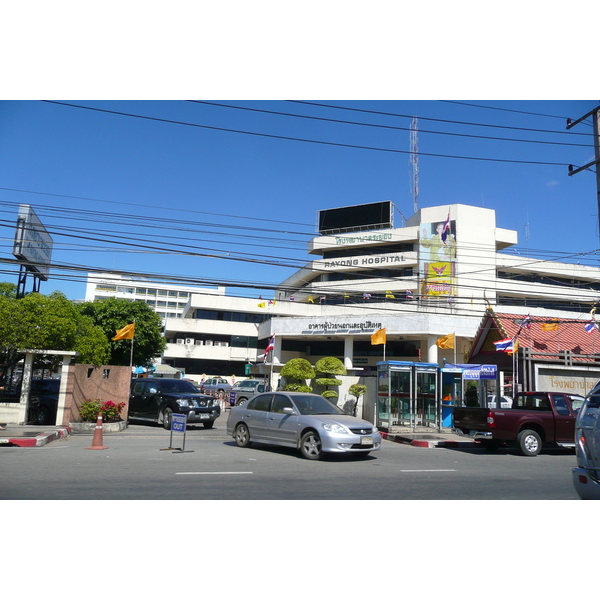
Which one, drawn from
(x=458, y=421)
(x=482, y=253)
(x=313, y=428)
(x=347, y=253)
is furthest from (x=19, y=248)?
(x=482, y=253)

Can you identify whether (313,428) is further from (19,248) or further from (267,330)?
(267,330)

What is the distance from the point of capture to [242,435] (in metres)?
13.9

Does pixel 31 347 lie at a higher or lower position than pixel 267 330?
lower

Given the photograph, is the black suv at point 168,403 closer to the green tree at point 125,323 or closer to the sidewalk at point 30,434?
the sidewalk at point 30,434

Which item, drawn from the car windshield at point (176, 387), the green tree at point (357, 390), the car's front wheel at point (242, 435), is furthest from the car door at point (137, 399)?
the green tree at point (357, 390)

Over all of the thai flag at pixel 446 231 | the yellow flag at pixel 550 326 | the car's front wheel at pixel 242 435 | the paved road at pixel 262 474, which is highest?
the thai flag at pixel 446 231

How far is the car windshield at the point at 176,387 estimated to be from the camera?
19.9m

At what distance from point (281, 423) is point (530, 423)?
7.05 metres

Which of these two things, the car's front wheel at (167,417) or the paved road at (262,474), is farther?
the car's front wheel at (167,417)

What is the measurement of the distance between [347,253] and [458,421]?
41.1 metres

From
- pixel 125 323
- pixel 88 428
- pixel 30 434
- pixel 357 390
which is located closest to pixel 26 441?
pixel 30 434

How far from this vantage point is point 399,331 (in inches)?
1518

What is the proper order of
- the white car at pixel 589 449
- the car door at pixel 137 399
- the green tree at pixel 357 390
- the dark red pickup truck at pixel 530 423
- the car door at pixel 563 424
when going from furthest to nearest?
the green tree at pixel 357 390, the car door at pixel 137 399, the car door at pixel 563 424, the dark red pickup truck at pixel 530 423, the white car at pixel 589 449

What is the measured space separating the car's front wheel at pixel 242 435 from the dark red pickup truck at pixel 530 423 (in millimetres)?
6075
